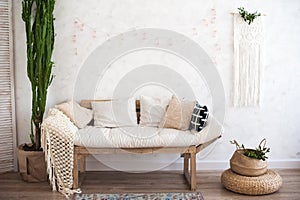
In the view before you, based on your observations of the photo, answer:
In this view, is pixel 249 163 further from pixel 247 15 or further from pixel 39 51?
pixel 39 51

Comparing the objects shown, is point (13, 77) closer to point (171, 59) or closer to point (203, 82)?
point (171, 59)

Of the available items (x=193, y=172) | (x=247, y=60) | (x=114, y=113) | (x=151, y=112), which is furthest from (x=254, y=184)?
(x=114, y=113)

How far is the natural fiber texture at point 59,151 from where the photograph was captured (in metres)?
3.71

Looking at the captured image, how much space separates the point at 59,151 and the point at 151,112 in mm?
1065

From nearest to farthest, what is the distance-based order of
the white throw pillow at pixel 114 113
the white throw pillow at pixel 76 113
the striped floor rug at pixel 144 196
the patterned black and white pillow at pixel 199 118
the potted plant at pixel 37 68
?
the striped floor rug at pixel 144 196 < the patterned black and white pillow at pixel 199 118 < the potted plant at pixel 37 68 < the white throw pillow at pixel 76 113 < the white throw pillow at pixel 114 113

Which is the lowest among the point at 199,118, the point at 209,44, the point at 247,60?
the point at 199,118

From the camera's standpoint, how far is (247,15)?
435 centimetres

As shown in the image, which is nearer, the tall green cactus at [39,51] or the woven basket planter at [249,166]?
the woven basket planter at [249,166]

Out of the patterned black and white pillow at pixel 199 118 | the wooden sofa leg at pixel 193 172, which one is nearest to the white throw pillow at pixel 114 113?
the patterned black and white pillow at pixel 199 118

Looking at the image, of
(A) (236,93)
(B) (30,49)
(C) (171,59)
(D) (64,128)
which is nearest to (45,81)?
(B) (30,49)

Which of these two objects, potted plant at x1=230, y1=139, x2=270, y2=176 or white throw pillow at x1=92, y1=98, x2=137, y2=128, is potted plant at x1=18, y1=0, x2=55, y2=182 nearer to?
Result: white throw pillow at x1=92, y1=98, x2=137, y2=128

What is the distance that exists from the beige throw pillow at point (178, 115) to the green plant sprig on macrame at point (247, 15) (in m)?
1.10

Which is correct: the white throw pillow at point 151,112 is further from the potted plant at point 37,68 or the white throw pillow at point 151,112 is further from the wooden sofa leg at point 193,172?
the potted plant at point 37,68

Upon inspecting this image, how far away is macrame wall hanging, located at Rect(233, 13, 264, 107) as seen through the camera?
440cm
